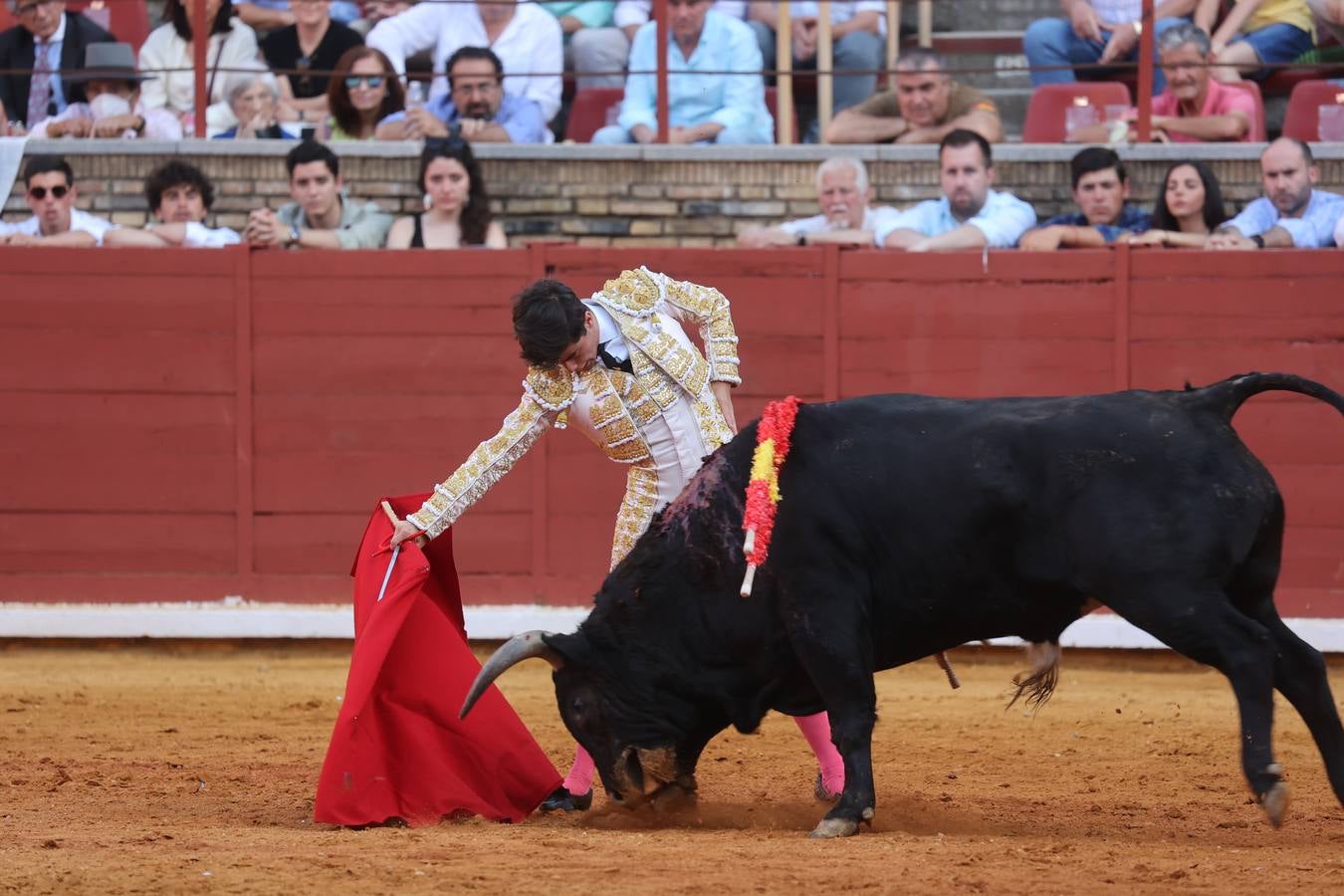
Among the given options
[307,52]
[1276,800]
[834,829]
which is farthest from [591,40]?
[1276,800]

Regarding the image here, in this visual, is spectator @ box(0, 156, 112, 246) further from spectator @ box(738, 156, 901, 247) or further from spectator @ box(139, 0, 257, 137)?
spectator @ box(738, 156, 901, 247)

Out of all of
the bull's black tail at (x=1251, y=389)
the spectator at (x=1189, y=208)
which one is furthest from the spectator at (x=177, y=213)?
the bull's black tail at (x=1251, y=389)

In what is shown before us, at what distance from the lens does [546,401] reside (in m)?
4.47

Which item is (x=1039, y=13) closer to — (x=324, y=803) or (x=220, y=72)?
(x=220, y=72)

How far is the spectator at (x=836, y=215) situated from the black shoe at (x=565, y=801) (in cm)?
327

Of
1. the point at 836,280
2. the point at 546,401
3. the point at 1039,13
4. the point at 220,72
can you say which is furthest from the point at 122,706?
the point at 1039,13

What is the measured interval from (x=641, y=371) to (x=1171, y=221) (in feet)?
12.1

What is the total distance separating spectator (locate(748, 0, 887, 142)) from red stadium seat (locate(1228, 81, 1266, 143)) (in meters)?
1.68

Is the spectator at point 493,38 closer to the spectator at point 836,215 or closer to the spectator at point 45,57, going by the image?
the spectator at point 45,57

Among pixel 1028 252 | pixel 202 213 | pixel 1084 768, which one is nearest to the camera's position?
pixel 1084 768

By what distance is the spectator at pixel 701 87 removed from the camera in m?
8.44

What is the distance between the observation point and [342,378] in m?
7.55

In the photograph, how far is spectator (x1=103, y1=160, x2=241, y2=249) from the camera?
7.73 metres

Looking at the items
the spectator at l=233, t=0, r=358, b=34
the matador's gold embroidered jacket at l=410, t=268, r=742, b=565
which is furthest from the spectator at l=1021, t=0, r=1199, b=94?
the matador's gold embroidered jacket at l=410, t=268, r=742, b=565
